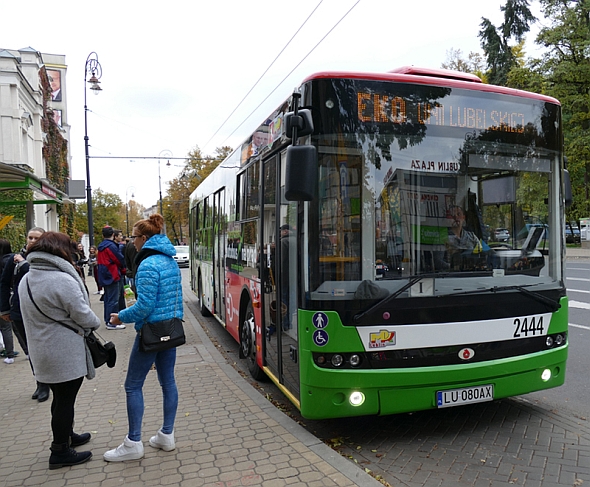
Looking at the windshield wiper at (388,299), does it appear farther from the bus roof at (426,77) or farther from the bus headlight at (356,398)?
the bus roof at (426,77)

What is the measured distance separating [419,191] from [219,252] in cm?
544

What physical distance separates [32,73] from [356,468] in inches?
1313

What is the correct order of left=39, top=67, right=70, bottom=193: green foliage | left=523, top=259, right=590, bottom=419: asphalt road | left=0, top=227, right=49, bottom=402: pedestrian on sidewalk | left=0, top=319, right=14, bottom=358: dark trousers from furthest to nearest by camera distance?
1. left=39, top=67, right=70, bottom=193: green foliage
2. left=0, top=319, right=14, bottom=358: dark trousers
3. left=0, top=227, right=49, bottom=402: pedestrian on sidewalk
4. left=523, top=259, right=590, bottom=419: asphalt road

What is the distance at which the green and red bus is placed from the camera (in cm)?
421

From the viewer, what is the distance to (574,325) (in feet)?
29.7

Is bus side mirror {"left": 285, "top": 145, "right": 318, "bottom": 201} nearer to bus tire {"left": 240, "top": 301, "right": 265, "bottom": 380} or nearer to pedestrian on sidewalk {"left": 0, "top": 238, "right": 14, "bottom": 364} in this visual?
bus tire {"left": 240, "top": 301, "right": 265, "bottom": 380}

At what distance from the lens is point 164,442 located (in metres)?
4.31

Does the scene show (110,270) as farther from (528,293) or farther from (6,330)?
(528,293)

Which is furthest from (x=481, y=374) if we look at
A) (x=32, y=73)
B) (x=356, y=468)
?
(x=32, y=73)

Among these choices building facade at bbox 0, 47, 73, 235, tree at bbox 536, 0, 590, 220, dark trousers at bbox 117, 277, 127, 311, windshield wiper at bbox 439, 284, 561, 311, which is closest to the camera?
windshield wiper at bbox 439, 284, 561, 311

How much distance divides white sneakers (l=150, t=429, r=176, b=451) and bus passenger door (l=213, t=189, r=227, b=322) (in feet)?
14.9

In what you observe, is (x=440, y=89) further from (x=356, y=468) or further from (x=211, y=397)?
(x=211, y=397)

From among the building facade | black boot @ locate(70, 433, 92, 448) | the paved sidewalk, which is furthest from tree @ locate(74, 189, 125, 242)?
black boot @ locate(70, 433, 92, 448)

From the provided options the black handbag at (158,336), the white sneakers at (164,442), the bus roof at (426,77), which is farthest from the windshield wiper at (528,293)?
the white sneakers at (164,442)
